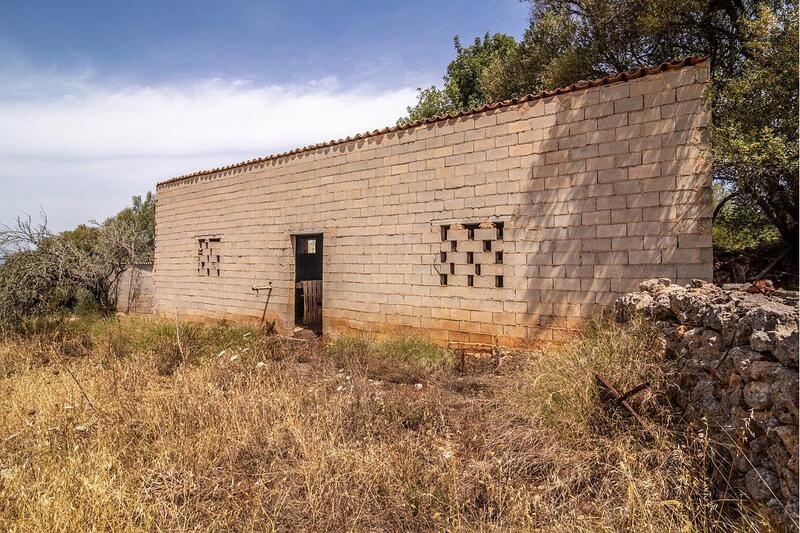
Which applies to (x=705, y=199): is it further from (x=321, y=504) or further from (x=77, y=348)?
(x=77, y=348)

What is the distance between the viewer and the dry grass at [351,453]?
2.60 meters

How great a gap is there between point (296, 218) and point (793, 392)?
804 centimetres

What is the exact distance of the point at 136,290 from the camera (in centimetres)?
1250

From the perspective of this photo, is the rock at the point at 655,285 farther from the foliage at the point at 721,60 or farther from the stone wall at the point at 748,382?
the foliage at the point at 721,60

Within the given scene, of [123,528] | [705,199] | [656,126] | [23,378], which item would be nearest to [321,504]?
[123,528]

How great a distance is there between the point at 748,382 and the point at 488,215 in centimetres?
441

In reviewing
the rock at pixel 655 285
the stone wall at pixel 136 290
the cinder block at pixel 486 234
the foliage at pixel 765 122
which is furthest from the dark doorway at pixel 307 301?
the foliage at pixel 765 122

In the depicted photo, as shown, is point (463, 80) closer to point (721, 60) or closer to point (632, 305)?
point (721, 60)

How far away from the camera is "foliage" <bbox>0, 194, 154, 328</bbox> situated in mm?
9688

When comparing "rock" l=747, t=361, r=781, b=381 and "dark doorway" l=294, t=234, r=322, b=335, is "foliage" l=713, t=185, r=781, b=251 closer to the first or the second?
"rock" l=747, t=361, r=781, b=381

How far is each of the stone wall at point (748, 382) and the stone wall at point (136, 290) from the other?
12.6 meters

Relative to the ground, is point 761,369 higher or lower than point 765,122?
lower

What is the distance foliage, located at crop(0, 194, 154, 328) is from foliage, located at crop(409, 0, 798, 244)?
12.1 m

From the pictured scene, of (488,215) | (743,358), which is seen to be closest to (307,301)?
(488,215)
